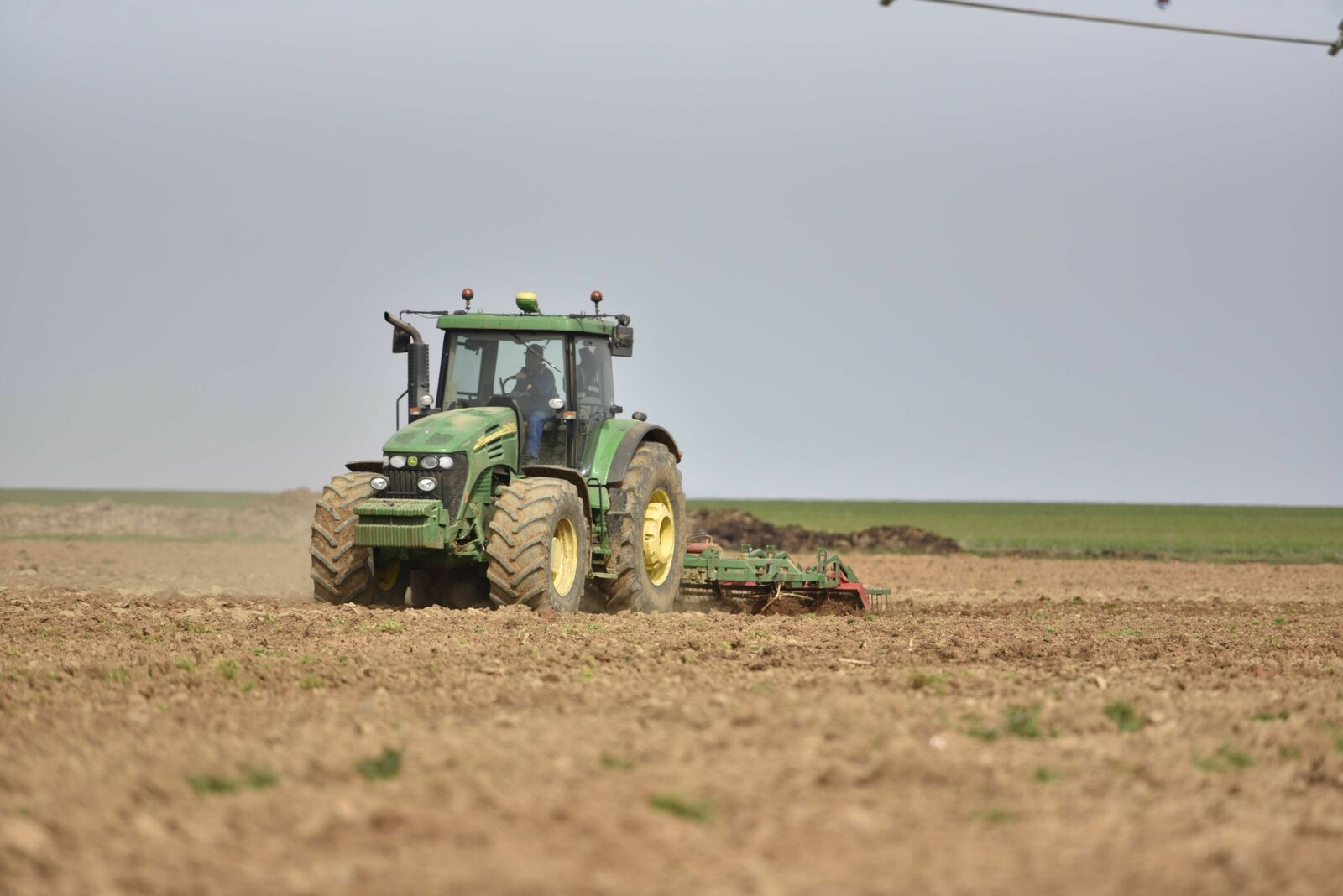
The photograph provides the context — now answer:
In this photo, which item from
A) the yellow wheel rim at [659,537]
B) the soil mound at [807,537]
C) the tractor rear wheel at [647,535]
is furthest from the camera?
the soil mound at [807,537]

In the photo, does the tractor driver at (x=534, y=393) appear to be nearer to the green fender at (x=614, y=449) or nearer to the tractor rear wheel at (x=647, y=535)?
the green fender at (x=614, y=449)

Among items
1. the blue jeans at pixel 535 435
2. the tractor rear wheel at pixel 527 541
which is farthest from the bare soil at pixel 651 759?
the blue jeans at pixel 535 435

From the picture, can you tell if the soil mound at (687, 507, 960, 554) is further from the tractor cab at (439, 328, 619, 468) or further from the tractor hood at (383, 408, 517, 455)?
the tractor hood at (383, 408, 517, 455)

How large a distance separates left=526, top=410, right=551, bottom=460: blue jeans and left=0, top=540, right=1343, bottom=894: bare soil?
205 cm

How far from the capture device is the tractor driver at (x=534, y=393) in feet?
46.4

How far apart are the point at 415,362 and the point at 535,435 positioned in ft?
4.26

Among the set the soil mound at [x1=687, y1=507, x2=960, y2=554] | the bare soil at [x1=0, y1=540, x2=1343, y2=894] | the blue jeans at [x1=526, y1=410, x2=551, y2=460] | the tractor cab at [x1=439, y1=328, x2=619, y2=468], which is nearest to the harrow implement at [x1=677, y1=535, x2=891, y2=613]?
the tractor cab at [x1=439, y1=328, x2=619, y2=468]

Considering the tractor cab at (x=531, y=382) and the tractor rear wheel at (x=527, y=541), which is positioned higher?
the tractor cab at (x=531, y=382)

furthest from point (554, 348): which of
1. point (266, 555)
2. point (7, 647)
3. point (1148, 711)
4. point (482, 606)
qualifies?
point (266, 555)

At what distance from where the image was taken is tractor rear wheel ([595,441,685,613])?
1427 cm

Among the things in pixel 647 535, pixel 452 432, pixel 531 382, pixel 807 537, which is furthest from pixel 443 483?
pixel 807 537

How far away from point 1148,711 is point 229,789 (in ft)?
15.5

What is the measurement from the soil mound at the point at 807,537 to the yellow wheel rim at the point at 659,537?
1730 cm

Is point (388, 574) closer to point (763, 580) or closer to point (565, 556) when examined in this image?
point (565, 556)
